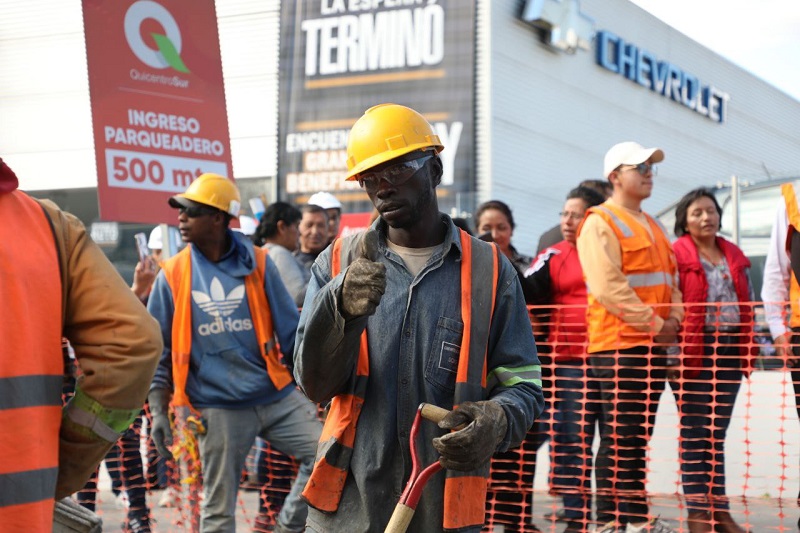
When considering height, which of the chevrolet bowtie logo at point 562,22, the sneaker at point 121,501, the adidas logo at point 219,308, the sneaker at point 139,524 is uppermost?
the chevrolet bowtie logo at point 562,22

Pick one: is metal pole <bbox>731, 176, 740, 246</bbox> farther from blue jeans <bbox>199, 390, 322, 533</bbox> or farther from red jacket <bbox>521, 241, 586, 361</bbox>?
blue jeans <bbox>199, 390, 322, 533</bbox>

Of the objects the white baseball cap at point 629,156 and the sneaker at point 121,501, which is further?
the sneaker at point 121,501

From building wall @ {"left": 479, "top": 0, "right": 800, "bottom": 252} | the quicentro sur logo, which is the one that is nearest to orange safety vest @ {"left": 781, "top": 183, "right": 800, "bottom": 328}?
the quicentro sur logo

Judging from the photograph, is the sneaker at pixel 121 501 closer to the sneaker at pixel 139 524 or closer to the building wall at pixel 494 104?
the sneaker at pixel 139 524

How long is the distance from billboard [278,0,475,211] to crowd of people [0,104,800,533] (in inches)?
401

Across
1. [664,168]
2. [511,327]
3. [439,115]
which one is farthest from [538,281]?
[664,168]

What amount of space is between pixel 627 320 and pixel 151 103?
11.7 ft

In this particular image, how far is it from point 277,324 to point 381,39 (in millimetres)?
14694

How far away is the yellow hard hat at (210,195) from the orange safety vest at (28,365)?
3.23 meters

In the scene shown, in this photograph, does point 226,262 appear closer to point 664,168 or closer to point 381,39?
point 381,39

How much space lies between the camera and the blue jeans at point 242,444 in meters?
5.65

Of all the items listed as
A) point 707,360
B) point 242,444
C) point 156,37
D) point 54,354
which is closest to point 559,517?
point 707,360

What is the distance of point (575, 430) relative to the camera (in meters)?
6.76

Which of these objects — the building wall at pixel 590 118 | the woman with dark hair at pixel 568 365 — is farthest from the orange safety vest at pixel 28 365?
the building wall at pixel 590 118
